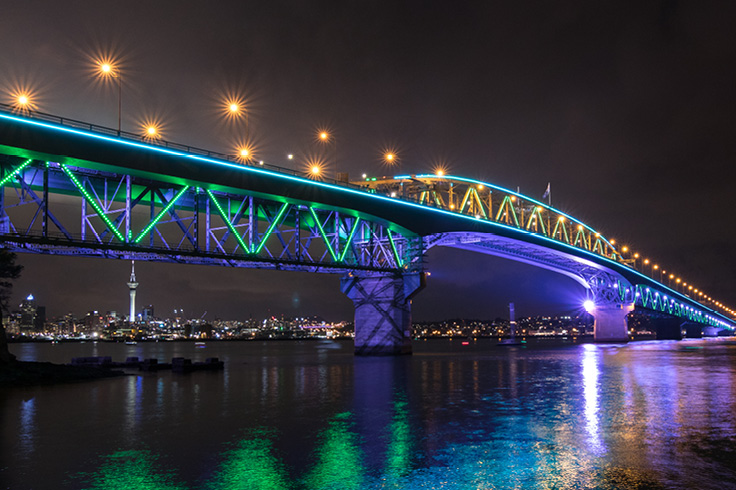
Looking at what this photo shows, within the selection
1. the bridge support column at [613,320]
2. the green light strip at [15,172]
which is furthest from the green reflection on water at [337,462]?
the bridge support column at [613,320]

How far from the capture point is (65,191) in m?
46.5

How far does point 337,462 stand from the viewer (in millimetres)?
12727

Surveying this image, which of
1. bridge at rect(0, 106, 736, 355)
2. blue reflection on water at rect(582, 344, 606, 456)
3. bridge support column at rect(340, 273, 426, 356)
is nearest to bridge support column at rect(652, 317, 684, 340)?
bridge at rect(0, 106, 736, 355)

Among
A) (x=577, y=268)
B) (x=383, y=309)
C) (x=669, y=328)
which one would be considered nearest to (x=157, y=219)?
(x=383, y=309)

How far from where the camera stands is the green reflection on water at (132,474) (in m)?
10.9

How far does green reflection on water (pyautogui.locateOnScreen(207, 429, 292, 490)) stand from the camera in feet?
35.9

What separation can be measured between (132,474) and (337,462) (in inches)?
163

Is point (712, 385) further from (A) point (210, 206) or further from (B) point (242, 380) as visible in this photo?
(A) point (210, 206)

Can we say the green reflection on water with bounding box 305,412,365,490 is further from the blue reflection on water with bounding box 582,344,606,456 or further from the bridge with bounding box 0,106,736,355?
the bridge with bounding box 0,106,736,355

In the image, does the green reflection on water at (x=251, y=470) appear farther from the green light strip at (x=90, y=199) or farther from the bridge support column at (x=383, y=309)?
the bridge support column at (x=383, y=309)

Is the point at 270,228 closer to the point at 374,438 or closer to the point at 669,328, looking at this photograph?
A: the point at 374,438

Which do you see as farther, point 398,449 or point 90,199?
point 90,199

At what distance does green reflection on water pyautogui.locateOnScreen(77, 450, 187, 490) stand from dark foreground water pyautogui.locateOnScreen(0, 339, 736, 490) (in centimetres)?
4

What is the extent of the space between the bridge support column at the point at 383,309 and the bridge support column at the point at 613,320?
81476mm
